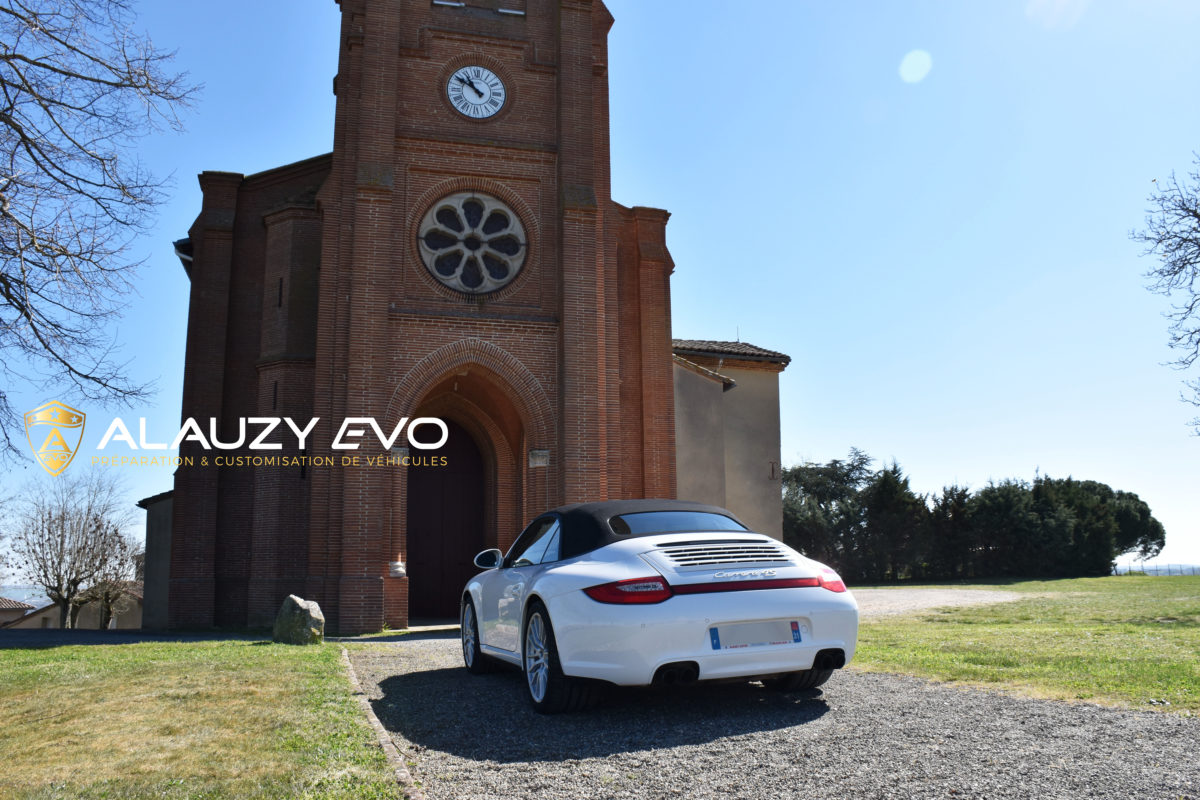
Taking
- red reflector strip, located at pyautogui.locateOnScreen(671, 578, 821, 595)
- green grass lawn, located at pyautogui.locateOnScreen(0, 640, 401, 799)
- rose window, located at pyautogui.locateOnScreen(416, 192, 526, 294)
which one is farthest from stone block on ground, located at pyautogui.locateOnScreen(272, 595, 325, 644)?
rose window, located at pyautogui.locateOnScreen(416, 192, 526, 294)

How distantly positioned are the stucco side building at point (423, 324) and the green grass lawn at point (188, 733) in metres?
7.89

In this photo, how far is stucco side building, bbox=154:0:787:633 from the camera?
54.0ft

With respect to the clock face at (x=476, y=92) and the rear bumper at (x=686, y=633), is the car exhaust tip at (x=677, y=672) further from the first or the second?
the clock face at (x=476, y=92)

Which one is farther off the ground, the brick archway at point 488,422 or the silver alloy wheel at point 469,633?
the brick archway at point 488,422

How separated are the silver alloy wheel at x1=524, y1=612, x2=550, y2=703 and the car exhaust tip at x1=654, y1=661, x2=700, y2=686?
79 centimetres

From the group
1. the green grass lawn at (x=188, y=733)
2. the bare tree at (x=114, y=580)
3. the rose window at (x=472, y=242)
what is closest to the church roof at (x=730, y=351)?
the rose window at (x=472, y=242)

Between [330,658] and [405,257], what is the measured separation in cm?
987

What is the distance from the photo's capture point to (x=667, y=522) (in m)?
6.37

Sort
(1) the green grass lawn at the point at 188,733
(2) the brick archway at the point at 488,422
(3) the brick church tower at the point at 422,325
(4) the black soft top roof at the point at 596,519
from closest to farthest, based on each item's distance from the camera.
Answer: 1. (1) the green grass lawn at the point at 188,733
2. (4) the black soft top roof at the point at 596,519
3. (2) the brick archway at the point at 488,422
4. (3) the brick church tower at the point at 422,325

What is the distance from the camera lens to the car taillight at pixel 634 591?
5293 mm

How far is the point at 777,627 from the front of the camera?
5.47 m

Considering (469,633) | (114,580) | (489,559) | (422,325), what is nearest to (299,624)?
(469,633)

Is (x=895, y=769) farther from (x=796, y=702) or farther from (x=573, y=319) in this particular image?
(x=573, y=319)

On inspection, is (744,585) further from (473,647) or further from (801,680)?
(473,647)
